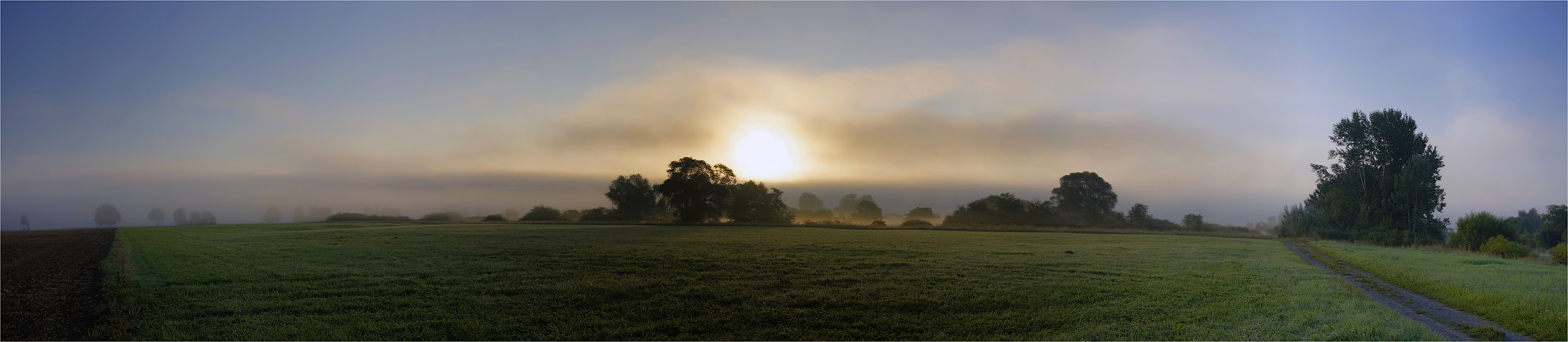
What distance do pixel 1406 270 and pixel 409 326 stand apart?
29.5m

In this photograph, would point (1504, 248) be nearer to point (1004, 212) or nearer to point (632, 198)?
point (1004, 212)

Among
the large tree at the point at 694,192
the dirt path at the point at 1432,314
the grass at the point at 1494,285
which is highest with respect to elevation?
the large tree at the point at 694,192

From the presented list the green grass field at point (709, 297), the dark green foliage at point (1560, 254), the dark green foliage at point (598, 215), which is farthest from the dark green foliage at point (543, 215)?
the dark green foliage at point (1560, 254)

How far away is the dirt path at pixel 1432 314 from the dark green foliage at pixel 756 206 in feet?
152

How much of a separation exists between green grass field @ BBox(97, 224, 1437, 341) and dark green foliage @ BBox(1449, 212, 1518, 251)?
89.9 ft

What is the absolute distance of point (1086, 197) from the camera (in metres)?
69.6

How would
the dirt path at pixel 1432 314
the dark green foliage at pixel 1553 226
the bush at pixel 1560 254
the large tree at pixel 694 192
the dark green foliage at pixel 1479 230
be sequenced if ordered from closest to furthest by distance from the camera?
the dirt path at pixel 1432 314 → the bush at pixel 1560 254 → the dark green foliage at pixel 1479 230 → the dark green foliage at pixel 1553 226 → the large tree at pixel 694 192

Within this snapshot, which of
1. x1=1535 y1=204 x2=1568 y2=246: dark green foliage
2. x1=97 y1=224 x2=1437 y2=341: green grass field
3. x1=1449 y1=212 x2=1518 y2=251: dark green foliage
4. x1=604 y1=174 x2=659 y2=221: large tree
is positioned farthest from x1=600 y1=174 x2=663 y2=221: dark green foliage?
x1=1535 y1=204 x2=1568 y2=246: dark green foliage

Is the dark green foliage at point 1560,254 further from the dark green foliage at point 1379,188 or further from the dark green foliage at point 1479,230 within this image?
the dark green foliage at point 1379,188

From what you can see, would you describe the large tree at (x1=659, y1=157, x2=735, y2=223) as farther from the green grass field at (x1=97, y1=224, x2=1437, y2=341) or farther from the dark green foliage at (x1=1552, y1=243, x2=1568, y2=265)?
the dark green foliage at (x1=1552, y1=243, x2=1568, y2=265)

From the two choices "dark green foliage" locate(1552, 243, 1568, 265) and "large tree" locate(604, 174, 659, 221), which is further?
"large tree" locate(604, 174, 659, 221)

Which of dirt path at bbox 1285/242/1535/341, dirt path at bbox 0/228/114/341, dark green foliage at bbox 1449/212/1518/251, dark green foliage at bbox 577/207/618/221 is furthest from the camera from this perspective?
dark green foliage at bbox 577/207/618/221

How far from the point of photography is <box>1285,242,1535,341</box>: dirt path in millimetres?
9680

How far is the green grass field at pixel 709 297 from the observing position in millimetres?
9031
